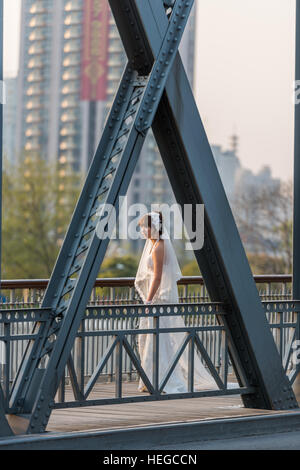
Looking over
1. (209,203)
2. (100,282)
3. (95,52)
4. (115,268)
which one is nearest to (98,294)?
(100,282)

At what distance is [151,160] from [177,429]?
122 m

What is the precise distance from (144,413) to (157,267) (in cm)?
216

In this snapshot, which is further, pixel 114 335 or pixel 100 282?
pixel 100 282

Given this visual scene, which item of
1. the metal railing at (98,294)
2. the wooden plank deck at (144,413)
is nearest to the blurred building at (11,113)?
the metal railing at (98,294)

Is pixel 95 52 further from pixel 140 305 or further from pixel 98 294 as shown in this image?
pixel 140 305

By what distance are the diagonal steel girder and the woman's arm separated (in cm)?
220

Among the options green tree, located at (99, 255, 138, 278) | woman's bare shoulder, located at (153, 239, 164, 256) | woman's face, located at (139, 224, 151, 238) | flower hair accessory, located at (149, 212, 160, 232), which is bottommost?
woman's bare shoulder, located at (153, 239, 164, 256)

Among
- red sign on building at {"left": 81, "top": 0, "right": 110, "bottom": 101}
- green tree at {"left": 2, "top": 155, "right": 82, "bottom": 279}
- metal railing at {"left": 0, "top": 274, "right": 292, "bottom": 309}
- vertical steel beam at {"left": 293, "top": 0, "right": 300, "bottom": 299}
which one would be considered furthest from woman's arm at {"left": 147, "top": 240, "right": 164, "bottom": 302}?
red sign on building at {"left": 81, "top": 0, "right": 110, "bottom": 101}

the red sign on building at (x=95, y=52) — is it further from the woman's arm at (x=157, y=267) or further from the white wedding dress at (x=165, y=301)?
the woman's arm at (x=157, y=267)

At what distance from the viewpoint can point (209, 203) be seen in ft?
30.1

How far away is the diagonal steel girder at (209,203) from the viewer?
8.87 meters

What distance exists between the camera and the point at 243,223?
86500 millimetres

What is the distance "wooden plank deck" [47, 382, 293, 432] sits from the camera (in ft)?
29.3

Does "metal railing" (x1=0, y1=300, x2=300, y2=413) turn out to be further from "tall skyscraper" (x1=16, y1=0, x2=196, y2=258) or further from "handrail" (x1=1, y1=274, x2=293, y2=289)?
"tall skyscraper" (x1=16, y1=0, x2=196, y2=258)
